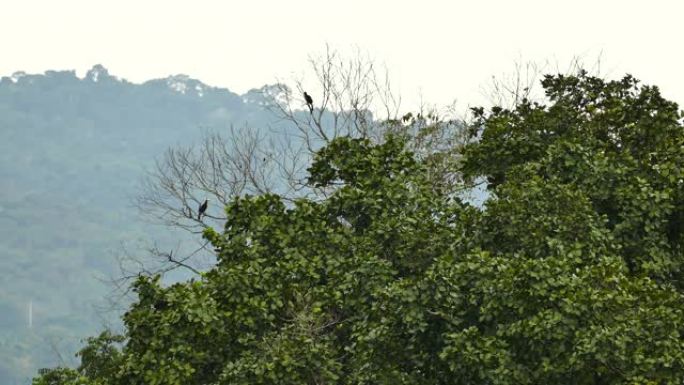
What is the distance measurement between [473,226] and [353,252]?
1.77 meters

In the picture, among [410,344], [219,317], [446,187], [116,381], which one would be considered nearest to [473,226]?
[410,344]

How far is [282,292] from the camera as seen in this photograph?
53.4 feet

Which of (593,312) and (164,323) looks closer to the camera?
(593,312)

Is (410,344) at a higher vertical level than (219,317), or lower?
lower

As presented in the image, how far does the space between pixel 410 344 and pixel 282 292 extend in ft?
8.05

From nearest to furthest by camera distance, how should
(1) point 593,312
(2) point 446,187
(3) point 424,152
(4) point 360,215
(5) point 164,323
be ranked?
(1) point 593,312 → (5) point 164,323 → (4) point 360,215 → (2) point 446,187 → (3) point 424,152

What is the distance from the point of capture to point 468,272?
1428 cm

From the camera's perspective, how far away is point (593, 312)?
1324 cm

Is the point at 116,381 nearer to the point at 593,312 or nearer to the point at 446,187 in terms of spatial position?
the point at 593,312

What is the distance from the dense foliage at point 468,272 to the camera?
13406 mm

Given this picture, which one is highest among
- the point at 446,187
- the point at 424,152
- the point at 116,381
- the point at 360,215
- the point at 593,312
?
the point at 424,152

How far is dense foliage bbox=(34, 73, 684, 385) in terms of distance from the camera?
1341 cm

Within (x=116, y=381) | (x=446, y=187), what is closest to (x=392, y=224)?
(x=116, y=381)

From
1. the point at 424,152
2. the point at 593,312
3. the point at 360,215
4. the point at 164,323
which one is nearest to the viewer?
the point at 593,312
